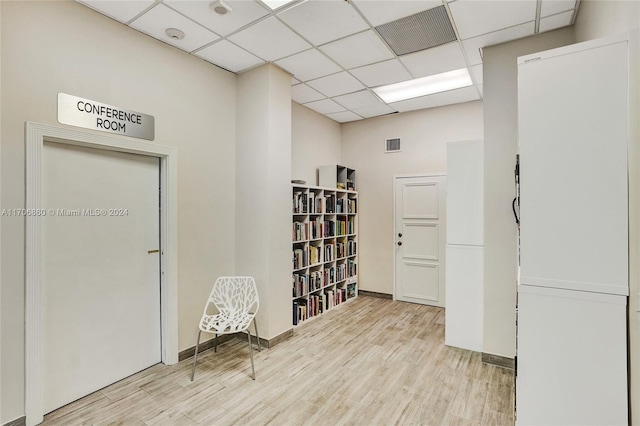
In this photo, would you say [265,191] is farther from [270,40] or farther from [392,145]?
[392,145]

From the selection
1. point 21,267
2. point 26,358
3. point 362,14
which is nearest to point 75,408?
point 26,358

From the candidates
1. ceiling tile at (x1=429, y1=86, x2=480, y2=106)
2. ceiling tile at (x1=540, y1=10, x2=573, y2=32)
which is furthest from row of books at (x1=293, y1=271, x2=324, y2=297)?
ceiling tile at (x1=540, y1=10, x2=573, y2=32)

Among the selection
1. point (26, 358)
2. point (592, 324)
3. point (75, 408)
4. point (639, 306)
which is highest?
point (639, 306)

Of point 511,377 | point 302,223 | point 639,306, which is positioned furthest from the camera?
point 302,223

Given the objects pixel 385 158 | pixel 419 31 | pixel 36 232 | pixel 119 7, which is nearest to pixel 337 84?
pixel 419 31

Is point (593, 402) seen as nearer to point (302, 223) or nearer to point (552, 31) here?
point (552, 31)

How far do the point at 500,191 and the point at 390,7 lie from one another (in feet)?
6.22

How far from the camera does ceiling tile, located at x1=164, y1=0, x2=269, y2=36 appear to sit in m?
2.41

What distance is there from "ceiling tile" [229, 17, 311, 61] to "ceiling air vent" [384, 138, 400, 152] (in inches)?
101

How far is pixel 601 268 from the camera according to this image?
1.46m

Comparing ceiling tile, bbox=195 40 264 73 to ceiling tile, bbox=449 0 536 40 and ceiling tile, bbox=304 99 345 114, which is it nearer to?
ceiling tile, bbox=304 99 345 114

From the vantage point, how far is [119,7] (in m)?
2.44

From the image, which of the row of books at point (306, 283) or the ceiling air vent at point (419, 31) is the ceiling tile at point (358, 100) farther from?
the row of books at point (306, 283)

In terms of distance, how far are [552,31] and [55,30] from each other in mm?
4018
